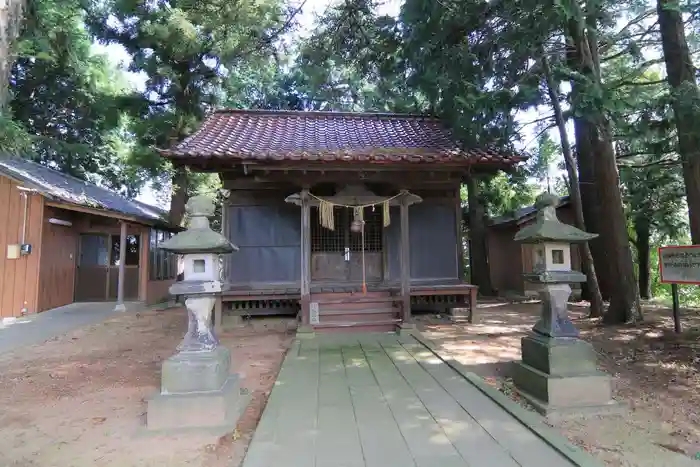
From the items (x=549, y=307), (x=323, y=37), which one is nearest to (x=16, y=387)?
(x=549, y=307)

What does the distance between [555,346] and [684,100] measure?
360 centimetres

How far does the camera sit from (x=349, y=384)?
4414 millimetres

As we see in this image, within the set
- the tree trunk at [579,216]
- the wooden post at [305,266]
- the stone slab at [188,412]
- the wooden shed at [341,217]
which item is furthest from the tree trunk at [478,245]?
the stone slab at [188,412]

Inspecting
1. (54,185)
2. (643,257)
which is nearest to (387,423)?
(54,185)

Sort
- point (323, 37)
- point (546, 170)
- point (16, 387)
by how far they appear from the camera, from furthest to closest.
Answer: point (546, 170), point (323, 37), point (16, 387)

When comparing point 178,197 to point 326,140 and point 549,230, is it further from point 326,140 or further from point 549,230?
point 549,230

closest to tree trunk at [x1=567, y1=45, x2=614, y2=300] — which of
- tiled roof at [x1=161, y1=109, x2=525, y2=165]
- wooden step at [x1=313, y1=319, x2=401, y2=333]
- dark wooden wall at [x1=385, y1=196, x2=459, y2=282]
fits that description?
tiled roof at [x1=161, y1=109, x2=525, y2=165]

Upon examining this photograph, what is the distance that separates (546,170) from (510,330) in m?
9.59

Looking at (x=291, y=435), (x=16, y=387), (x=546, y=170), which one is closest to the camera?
(x=291, y=435)

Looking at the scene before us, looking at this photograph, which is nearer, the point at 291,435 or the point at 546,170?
the point at 291,435

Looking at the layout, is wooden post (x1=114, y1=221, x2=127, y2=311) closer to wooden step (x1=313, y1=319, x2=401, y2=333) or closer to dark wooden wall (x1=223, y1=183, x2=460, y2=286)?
dark wooden wall (x1=223, y1=183, x2=460, y2=286)

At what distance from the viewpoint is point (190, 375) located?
140 inches

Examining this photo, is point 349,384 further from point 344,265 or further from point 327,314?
point 344,265

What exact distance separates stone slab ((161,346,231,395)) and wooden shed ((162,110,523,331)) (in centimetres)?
361
